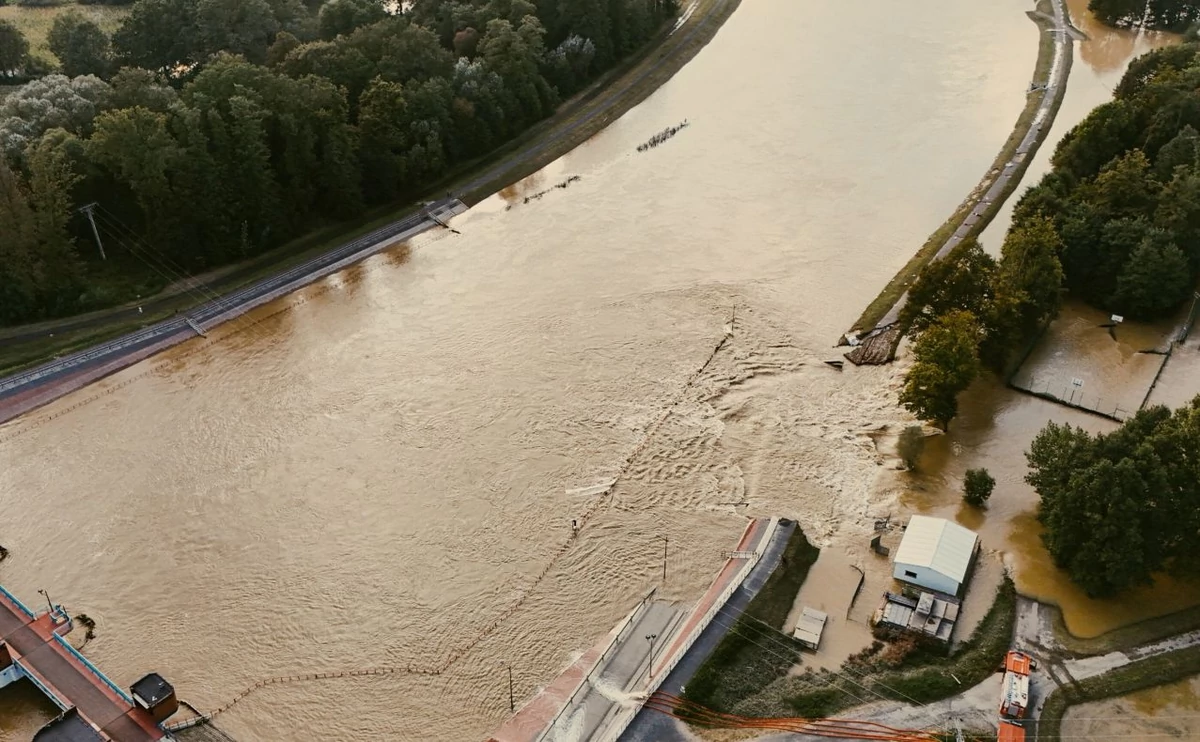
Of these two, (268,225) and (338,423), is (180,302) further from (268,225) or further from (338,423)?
(338,423)

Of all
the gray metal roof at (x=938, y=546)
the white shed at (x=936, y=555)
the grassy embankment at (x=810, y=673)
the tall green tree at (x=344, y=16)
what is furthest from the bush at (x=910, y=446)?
the tall green tree at (x=344, y=16)

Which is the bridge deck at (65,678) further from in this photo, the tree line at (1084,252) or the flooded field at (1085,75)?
the flooded field at (1085,75)

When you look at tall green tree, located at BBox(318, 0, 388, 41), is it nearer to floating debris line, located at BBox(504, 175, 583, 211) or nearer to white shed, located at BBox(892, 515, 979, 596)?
floating debris line, located at BBox(504, 175, 583, 211)

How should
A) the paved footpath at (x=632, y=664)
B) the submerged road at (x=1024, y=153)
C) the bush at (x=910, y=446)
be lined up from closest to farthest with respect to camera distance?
the paved footpath at (x=632, y=664), the bush at (x=910, y=446), the submerged road at (x=1024, y=153)

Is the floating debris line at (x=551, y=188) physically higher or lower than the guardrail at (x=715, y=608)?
higher

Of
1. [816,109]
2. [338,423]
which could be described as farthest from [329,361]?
[816,109]

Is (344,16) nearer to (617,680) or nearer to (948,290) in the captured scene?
(948,290)
